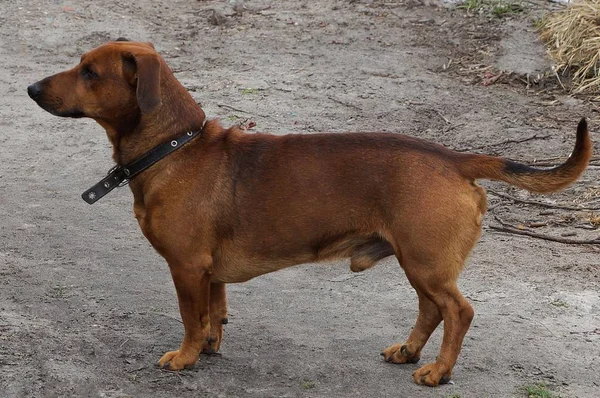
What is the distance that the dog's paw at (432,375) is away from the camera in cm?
502

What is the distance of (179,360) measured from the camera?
5.12 m

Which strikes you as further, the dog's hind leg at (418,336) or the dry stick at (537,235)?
the dry stick at (537,235)

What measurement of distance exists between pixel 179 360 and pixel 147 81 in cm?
146

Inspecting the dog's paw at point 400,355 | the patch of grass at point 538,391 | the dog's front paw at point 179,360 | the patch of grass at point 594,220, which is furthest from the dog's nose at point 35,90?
the patch of grass at point 594,220

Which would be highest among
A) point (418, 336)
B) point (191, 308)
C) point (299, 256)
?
point (299, 256)

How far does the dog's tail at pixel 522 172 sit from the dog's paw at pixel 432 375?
3.32 ft

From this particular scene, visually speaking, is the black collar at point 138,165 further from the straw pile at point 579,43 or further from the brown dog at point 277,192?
the straw pile at point 579,43

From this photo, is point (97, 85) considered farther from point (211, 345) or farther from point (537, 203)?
point (537, 203)

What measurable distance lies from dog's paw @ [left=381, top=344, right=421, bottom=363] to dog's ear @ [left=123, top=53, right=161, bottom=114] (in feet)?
6.07

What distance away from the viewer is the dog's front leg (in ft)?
16.3

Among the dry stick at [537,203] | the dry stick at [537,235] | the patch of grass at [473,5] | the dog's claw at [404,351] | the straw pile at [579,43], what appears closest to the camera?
the dog's claw at [404,351]

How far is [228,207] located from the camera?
5.04m

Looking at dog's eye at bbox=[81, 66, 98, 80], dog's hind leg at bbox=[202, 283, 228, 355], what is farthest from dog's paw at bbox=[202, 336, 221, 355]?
dog's eye at bbox=[81, 66, 98, 80]

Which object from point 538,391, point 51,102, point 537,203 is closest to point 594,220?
point 537,203
